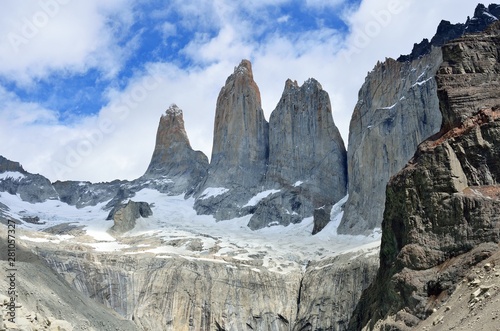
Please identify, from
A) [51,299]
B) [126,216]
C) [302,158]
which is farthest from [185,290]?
[302,158]

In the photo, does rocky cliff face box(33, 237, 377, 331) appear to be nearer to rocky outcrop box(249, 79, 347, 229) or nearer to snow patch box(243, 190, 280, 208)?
rocky outcrop box(249, 79, 347, 229)

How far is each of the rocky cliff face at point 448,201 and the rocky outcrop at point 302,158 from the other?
93.0m

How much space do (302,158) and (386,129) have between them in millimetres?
28250

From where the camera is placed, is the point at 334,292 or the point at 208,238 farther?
the point at 208,238

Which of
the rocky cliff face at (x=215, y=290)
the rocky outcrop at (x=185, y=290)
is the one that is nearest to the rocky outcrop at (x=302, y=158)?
the rocky outcrop at (x=185, y=290)

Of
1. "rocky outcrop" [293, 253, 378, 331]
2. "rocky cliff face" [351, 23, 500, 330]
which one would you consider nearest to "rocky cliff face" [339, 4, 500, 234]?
"rocky outcrop" [293, 253, 378, 331]

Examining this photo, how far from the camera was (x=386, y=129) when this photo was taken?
13375cm

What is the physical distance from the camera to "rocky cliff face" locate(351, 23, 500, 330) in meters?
45.1

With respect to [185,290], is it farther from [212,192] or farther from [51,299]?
[212,192]

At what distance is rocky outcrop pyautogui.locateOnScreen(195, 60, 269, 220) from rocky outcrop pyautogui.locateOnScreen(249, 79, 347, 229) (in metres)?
4.46

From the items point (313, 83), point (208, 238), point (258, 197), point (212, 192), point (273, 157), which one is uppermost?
point (313, 83)

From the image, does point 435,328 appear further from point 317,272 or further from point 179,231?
point 179,231

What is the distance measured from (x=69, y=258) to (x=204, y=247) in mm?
24005

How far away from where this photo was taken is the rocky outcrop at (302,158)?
150 meters
